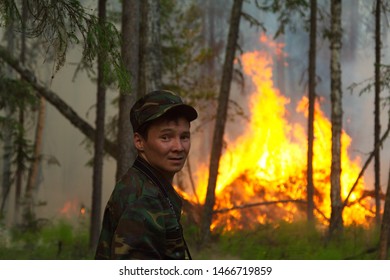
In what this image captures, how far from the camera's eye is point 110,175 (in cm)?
2900

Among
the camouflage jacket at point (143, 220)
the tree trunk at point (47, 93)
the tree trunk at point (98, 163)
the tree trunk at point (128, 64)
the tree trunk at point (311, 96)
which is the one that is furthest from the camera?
the tree trunk at point (311, 96)

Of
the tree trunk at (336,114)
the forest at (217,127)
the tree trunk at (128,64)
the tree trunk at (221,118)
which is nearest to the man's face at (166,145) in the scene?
the forest at (217,127)

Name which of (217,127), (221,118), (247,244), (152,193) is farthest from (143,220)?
(247,244)

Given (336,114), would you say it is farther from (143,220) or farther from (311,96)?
(143,220)

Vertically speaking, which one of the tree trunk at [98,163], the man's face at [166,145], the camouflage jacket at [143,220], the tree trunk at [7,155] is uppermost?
the tree trunk at [7,155]

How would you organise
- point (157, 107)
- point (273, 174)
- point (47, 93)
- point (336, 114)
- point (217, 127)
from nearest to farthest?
point (157, 107) → point (47, 93) → point (217, 127) → point (336, 114) → point (273, 174)

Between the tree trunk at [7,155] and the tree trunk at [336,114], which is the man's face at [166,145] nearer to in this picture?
the tree trunk at [336,114]

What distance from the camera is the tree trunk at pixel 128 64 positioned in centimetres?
931

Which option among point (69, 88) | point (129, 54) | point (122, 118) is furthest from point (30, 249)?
point (69, 88)

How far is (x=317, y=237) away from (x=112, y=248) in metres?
12.3

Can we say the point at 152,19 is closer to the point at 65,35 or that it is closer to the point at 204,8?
the point at 65,35

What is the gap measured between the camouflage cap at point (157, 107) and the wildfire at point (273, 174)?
1557 centimetres

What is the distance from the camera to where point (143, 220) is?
85.7 inches

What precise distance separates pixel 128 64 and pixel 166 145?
7.07 metres
